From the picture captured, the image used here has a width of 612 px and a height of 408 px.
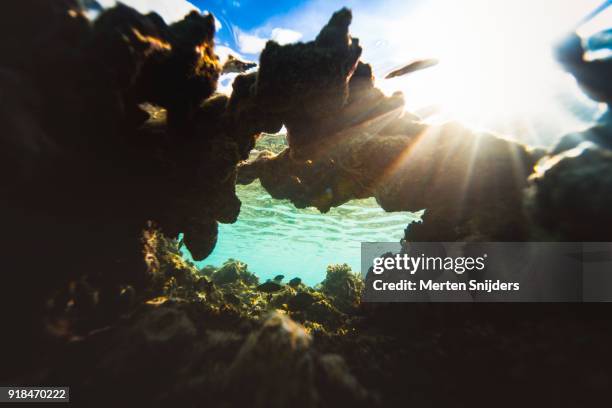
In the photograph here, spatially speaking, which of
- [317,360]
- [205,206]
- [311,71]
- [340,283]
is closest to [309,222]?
[340,283]

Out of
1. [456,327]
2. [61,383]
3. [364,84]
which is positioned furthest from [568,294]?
[61,383]

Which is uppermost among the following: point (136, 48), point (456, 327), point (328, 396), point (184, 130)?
point (136, 48)

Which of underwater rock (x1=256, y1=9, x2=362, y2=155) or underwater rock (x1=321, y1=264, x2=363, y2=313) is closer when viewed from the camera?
underwater rock (x1=256, y1=9, x2=362, y2=155)

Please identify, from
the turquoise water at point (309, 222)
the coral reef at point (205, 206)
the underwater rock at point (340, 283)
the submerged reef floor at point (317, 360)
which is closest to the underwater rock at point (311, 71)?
the coral reef at point (205, 206)

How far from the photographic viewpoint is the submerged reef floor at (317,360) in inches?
158

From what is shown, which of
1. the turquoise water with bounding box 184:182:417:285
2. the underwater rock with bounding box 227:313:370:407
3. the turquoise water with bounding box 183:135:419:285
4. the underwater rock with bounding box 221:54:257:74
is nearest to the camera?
the underwater rock with bounding box 227:313:370:407

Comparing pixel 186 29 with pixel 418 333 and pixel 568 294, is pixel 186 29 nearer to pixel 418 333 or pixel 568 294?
pixel 418 333

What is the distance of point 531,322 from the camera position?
5000 millimetres

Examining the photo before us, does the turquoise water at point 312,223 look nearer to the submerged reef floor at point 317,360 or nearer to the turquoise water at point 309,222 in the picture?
the turquoise water at point 309,222

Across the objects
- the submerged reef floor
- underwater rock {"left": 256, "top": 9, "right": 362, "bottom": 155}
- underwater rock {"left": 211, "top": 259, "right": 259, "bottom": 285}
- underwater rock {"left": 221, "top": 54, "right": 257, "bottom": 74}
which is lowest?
underwater rock {"left": 211, "top": 259, "right": 259, "bottom": 285}

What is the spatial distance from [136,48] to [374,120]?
5.51m

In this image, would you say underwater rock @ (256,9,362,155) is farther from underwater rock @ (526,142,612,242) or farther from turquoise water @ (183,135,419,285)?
turquoise water @ (183,135,419,285)

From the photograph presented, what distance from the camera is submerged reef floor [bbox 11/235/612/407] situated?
400cm

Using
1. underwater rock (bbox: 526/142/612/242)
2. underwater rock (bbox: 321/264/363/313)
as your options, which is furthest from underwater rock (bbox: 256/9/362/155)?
underwater rock (bbox: 321/264/363/313)
